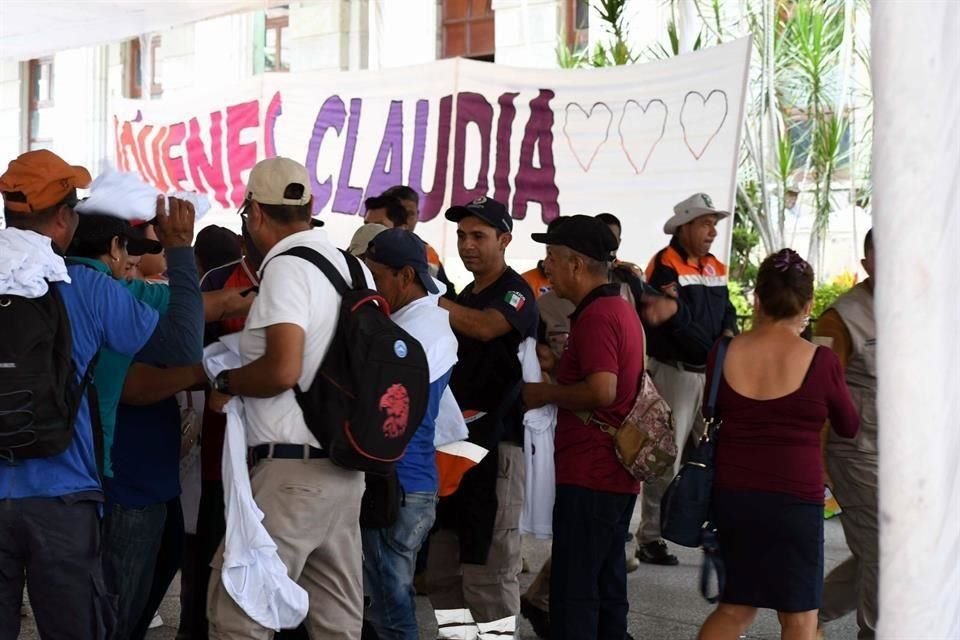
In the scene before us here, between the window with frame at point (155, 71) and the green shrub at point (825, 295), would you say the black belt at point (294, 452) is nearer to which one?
the green shrub at point (825, 295)

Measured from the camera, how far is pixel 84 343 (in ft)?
11.6

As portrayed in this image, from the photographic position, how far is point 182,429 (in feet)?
15.3

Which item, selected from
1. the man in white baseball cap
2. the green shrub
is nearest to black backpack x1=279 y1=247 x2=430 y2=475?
the man in white baseball cap

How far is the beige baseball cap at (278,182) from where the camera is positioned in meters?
3.98

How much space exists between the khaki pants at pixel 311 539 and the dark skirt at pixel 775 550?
4.54ft

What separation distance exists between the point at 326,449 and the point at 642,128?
486 cm

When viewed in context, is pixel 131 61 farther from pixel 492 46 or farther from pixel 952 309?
pixel 952 309

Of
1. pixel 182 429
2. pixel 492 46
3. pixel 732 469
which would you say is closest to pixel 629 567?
pixel 732 469

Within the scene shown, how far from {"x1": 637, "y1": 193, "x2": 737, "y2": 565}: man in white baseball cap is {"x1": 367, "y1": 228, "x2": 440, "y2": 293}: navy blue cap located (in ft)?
7.20

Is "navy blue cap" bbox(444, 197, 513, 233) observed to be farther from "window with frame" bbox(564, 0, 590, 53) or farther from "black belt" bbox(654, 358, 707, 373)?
"window with frame" bbox(564, 0, 590, 53)

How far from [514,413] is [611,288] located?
0.73m

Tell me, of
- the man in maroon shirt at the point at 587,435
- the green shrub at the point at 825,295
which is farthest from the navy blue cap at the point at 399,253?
the green shrub at the point at 825,295

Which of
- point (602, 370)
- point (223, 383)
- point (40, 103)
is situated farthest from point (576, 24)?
point (223, 383)

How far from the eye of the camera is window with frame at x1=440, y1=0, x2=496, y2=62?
19.0 m
